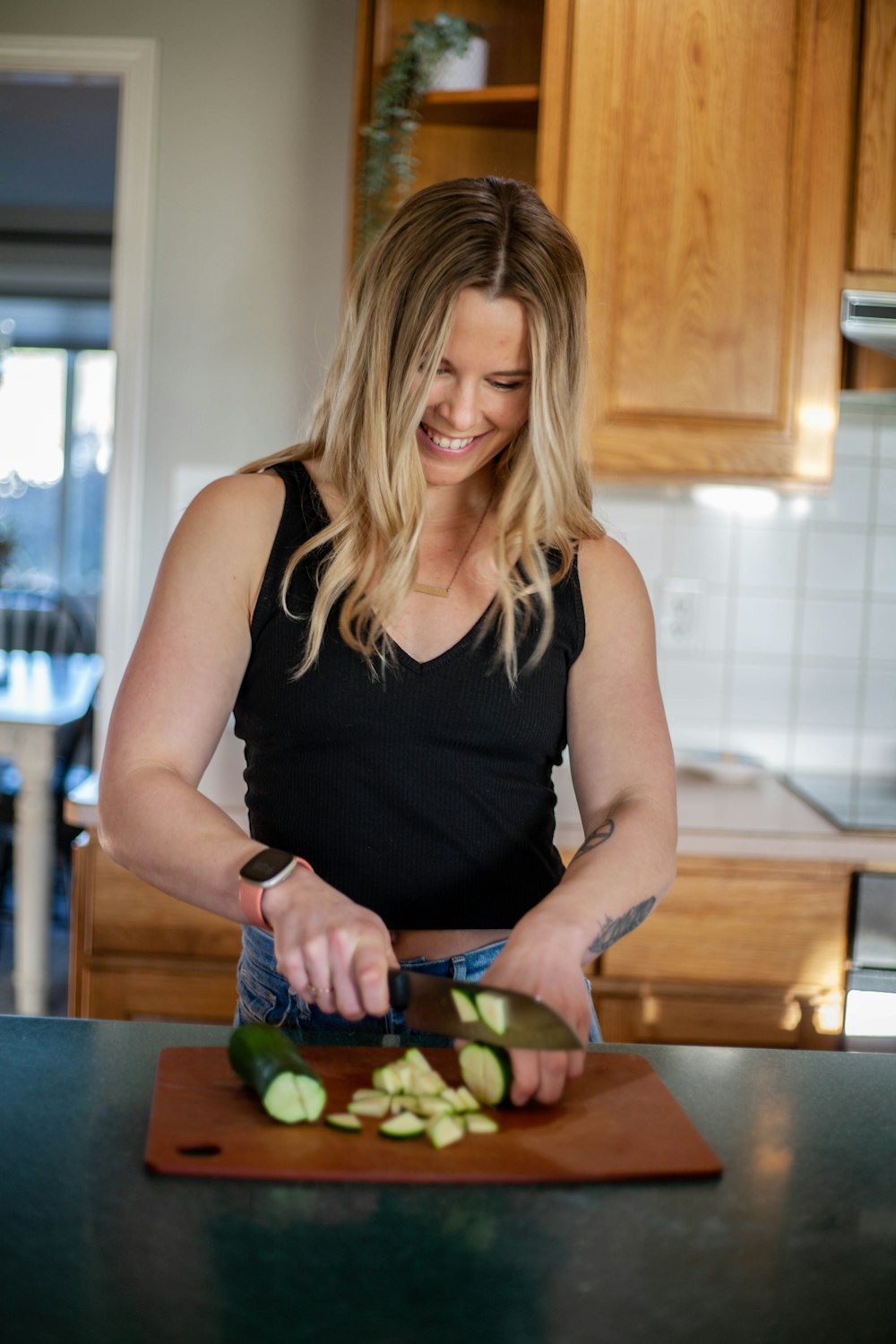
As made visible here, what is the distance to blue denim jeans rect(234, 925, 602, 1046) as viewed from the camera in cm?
118

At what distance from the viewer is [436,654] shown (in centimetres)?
127

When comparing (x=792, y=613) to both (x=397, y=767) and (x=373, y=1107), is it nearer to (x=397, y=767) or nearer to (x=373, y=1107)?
(x=397, y=767)

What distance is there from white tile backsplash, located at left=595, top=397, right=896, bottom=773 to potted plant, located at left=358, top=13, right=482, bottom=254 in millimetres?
732

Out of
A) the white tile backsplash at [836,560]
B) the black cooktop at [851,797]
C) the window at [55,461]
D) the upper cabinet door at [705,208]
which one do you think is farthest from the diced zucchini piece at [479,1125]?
the window at [55,461]

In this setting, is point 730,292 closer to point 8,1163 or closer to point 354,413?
point 354,413

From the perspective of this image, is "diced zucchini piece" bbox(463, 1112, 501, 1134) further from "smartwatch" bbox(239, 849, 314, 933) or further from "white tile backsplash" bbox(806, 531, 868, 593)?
"white tile backsplash" bbox(806, 531, 868, 593)

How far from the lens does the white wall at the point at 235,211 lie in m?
2.71

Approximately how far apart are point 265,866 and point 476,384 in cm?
51

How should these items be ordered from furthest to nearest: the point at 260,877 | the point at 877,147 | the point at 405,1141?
the point at 877,147, the point at 260,877, the point at 405,1141

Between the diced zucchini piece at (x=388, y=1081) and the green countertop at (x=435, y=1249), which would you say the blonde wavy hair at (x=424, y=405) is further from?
the green countertop at (x=435, y=1249)

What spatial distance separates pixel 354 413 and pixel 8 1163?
745mm

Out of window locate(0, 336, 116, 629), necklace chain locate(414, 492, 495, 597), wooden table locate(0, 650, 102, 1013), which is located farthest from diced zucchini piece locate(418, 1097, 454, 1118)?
window locate(0, 336, 116, 629)

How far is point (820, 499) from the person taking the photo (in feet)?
8.75

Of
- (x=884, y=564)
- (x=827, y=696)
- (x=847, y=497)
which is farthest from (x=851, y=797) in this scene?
(x=847, y=497)
